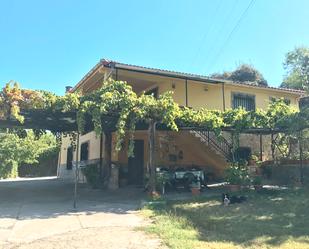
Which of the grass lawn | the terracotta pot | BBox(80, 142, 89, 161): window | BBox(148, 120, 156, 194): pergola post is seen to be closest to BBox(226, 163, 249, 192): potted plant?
the grass lawn

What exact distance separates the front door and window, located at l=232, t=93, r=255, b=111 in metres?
6.38

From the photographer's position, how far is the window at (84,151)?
75.5ft

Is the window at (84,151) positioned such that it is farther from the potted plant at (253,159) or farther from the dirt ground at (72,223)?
the potted plant at (253,159)

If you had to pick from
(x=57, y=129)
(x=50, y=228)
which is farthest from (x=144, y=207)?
(x=57, y=129)

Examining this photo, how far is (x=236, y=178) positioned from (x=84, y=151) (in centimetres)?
1133

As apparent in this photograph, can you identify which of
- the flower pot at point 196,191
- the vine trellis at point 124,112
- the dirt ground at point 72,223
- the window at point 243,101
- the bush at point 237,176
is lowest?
the dirt ground at point 72,223

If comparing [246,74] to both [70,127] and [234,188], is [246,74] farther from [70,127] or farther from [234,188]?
[234,188]

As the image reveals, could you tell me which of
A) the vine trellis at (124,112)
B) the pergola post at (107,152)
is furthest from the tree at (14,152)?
the vine trellis at (124,112)

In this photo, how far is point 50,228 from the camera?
9.13 meters

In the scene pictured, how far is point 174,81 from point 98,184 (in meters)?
6.93

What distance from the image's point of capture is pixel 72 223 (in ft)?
31.7

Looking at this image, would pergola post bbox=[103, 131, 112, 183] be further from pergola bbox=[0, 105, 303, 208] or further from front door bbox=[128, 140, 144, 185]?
front door bbox=[128, 140, 144, 185]

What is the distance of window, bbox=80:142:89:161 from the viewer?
2301cm

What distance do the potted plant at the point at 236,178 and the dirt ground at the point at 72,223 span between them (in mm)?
3691
